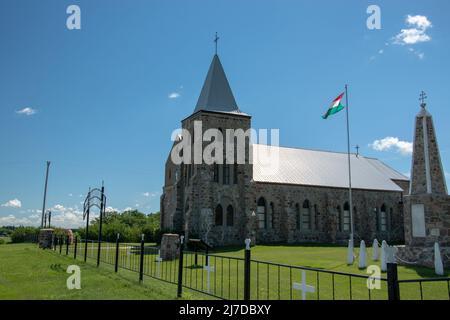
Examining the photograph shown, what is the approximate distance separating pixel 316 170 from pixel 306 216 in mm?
5321

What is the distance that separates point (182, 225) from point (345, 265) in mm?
17099

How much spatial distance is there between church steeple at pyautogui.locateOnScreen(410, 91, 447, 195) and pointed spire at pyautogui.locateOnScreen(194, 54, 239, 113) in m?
16.3

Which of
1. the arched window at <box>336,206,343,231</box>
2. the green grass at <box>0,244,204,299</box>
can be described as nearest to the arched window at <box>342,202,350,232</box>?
the arched window at <box>336,206,343,231</box>

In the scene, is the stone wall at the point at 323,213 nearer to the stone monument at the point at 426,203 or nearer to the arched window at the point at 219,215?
the arched window at the point at 219,215

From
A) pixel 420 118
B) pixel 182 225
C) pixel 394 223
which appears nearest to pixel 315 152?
pixel 394 223

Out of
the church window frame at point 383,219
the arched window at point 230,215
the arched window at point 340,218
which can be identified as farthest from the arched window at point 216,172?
the church window frame at point 383,219

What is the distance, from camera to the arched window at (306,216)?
34.2 metres

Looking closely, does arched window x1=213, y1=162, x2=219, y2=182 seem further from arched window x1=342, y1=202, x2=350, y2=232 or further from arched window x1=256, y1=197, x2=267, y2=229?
arched window x1=342, y1=202, x2=350, y2=232

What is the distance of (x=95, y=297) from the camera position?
359 inches

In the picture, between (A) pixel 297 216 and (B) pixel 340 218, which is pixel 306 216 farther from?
(B) pixel 340 218

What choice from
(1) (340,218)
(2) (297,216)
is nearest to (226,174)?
(2) (297,216)

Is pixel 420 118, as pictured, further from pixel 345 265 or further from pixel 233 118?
pixel 233 118

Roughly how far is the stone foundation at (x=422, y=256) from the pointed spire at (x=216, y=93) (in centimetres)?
1792

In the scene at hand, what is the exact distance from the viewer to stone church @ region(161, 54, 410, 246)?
96.3ft
